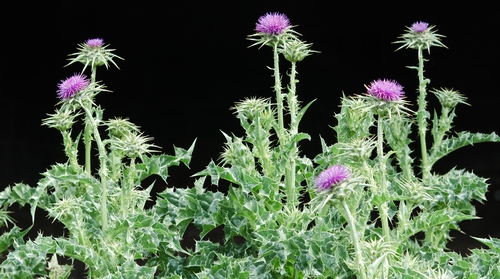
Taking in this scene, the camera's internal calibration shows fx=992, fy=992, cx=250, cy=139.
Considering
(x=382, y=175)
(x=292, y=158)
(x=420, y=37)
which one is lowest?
(x=382, y=175)

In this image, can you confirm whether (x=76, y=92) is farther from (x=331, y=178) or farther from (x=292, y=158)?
(x=331, y=178)

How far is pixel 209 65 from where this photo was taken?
284 inches

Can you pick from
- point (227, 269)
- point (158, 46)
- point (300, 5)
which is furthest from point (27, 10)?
point (227, 269)

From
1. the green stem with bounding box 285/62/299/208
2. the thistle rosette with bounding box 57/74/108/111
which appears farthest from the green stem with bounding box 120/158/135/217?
the green stem with bounding box 285/62/299/208

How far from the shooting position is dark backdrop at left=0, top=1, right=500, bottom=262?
22.7 ft

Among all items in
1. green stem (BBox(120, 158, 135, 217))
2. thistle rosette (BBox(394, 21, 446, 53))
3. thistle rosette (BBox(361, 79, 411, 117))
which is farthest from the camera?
thistle rosette (BBox(394, 21, 446, 53))

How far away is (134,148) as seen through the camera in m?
3.98

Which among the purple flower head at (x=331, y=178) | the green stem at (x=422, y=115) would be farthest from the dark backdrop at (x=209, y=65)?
the purple flower head at (x=331, y=178)

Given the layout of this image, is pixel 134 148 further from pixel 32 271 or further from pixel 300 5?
pixel 300 5

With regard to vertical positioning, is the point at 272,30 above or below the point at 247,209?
above

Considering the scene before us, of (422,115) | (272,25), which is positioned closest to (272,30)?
(272,25)

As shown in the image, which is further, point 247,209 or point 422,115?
point 422,115

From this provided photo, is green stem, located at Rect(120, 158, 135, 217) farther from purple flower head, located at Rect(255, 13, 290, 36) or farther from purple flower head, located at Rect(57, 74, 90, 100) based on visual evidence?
purple flower head, located at Rect(255, 13, 290, 36)

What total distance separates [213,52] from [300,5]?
721 millimetres
